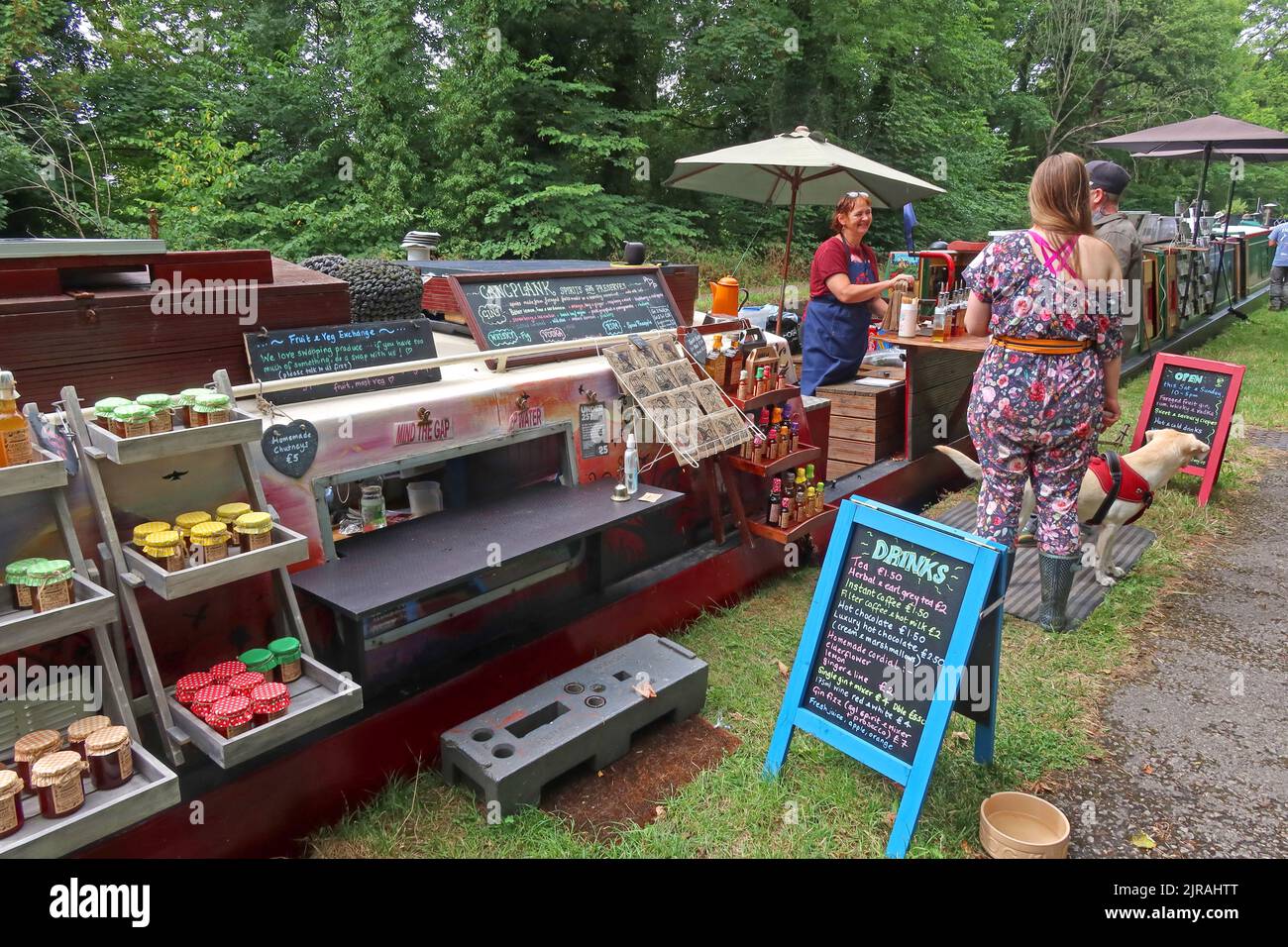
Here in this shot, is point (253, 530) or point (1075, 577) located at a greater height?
point (253, 530)

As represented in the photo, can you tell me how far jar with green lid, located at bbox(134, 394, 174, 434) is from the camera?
232 centimetres

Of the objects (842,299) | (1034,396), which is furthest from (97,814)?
(842,299)

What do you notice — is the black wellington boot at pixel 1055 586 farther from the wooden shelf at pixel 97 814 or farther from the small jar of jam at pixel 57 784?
the small jar of jam at pixel 57 784

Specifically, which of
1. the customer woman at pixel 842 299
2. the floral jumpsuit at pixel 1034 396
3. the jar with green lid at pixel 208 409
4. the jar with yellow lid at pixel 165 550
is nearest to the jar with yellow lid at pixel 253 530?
the jar with yellow lid at pixel 165 550

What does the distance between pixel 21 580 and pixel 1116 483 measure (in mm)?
4831

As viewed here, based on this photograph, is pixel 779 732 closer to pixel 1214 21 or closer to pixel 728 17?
pixel 728 17

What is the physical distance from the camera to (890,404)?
236 inches

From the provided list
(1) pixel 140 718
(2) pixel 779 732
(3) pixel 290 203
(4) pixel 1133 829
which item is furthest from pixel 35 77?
(4) pixel 1133 829

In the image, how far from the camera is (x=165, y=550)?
2285mm

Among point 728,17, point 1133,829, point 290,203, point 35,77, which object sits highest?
point 728,17

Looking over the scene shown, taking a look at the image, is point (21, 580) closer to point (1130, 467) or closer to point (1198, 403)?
point (1130, 467)

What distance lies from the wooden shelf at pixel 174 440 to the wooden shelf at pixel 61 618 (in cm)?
35

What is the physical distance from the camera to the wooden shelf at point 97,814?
6.20 ft
